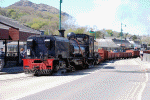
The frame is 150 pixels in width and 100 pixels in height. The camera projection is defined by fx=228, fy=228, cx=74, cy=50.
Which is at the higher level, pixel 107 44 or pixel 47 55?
pixel 107 44

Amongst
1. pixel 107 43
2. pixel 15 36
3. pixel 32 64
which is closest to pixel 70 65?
pixel 32 64

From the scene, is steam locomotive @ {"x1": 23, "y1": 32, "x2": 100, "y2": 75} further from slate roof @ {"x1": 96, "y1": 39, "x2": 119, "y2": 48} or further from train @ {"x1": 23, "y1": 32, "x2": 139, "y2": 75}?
slate roof @ {"x1": 96, "y1": 39, "x2": 119, "y2": 48}

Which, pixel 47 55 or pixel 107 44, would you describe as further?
pixel 107 44

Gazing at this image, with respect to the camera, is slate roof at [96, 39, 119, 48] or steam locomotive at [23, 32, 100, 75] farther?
slate roof at [96, 39, 119, 48]

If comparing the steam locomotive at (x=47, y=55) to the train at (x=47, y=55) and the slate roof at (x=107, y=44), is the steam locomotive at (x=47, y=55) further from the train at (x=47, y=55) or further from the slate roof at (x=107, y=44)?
the slate roof at (x=107, y=44)

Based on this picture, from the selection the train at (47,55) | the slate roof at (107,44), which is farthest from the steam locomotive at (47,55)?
the slate roof at (107,44)

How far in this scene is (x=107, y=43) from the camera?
101m

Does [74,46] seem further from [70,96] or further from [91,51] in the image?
[70,96]

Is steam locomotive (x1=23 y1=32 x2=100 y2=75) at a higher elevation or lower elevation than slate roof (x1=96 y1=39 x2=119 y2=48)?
lower

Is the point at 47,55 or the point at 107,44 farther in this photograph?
the point at 107,44

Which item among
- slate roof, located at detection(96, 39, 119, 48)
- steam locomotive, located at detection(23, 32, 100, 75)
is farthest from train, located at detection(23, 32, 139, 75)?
slate roof, located at detection(96, 39, 119, 48)

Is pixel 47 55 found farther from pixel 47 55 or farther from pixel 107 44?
pixel 107 44

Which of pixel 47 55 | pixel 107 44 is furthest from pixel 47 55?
pixel 107 44

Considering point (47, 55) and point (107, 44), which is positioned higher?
point (107, 44)
